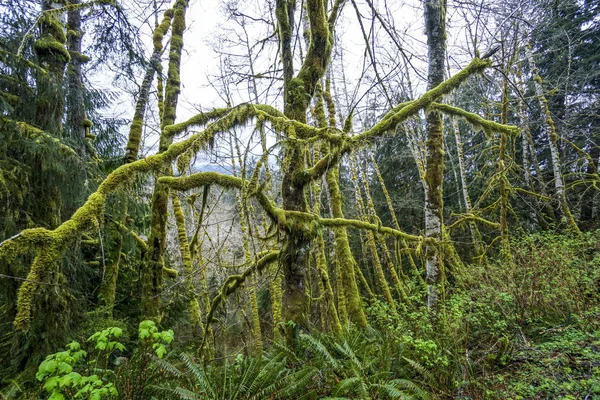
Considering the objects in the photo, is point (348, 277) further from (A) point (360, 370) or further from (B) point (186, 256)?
(B) point (186, 256)

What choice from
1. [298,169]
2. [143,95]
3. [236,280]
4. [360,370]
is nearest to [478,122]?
[298,169]

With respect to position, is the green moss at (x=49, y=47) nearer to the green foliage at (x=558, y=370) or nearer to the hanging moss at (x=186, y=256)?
the hanging moss at (x=186, y=256)

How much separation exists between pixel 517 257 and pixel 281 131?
6.47 m

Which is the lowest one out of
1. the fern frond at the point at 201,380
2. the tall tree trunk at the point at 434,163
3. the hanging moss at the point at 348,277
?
the fern frond at the point at 201,380

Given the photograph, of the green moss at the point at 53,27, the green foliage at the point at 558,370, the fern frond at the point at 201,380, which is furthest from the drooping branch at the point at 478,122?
the green moss at the point at 53,27

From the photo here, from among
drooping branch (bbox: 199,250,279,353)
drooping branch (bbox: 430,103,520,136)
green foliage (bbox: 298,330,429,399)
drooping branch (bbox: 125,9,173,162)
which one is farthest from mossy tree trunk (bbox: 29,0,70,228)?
drooping branch (bbox: 430,103,520,136)

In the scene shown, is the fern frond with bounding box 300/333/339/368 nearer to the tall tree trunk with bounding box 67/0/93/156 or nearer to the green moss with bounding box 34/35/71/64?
the tall tree trunk with bounding box 67/0/93/156

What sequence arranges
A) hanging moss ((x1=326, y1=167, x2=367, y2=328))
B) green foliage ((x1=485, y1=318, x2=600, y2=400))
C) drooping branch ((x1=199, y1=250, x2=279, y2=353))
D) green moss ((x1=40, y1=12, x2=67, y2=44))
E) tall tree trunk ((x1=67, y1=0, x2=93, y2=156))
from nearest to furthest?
green foliage ((x1=485, y1=318, x2=600, y2=400)) → drooping branch ((x1=199, y1=250, x2=279, y2=353)) → green moss ((x1=40, y1=12, x2=67, y2=44)) → tall tree trunk ((x1=67, y1=0, x2=93, y2=156)) → hanging moss ((x1=326, y1=167, x2=367, y2=328))

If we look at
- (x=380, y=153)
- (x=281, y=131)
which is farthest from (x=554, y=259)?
(x=380, y=153)

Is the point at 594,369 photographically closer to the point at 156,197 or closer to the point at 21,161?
the point at 156,197

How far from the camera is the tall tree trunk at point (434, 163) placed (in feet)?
15.6

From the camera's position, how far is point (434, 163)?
189 inches

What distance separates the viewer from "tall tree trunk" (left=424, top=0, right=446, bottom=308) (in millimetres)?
4754

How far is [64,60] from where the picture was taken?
427cm
